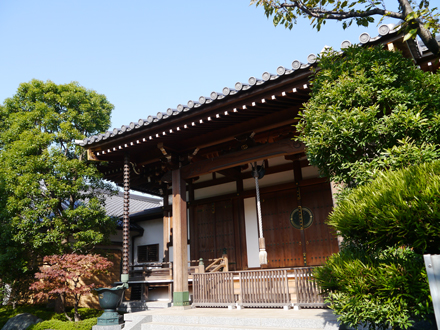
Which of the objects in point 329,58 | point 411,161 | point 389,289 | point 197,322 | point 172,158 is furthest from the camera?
point 172,158

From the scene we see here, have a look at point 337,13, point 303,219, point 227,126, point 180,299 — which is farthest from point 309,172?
point 337,13

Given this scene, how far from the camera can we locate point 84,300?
40.8ft

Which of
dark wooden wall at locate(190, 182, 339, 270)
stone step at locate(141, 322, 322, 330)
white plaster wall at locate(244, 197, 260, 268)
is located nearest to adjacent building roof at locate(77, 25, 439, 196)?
white plaster wall at locate(244, 197, 260, 268)

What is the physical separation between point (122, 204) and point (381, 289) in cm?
1621

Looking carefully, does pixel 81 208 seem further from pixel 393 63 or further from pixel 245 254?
pixel 393 63

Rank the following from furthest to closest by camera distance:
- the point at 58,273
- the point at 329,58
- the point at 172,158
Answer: the point at 172,158 < the point at 58,273 < the point at 329,58

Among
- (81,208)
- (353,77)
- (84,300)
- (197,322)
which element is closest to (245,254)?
(197,322)

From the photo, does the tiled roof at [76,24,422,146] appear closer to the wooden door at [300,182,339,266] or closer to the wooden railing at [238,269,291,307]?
the wooden railing at [238,269,291,307]

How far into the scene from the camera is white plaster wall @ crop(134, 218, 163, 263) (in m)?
13.5

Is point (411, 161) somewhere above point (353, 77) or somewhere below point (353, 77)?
below

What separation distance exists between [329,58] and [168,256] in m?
9.37

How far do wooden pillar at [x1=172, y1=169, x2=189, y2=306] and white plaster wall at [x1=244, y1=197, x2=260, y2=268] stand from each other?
2532 mm

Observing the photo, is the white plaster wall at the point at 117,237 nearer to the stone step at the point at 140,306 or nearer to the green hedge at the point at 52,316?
the green hedge at the point at 52,316

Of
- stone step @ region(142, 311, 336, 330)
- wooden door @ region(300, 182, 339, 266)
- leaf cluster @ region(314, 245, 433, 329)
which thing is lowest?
stone step @ region(142, 311, 336, 330)
